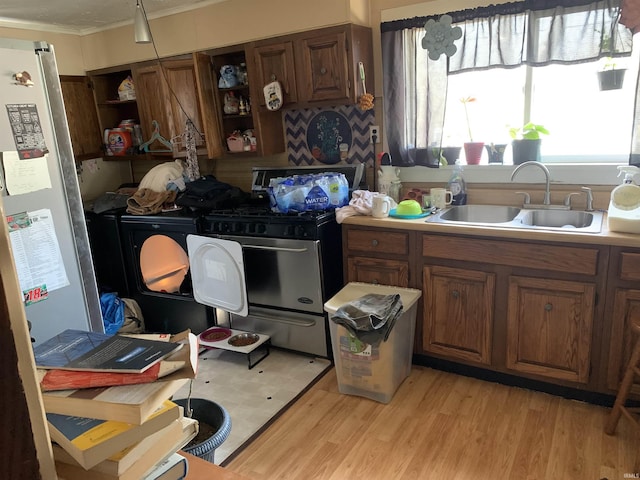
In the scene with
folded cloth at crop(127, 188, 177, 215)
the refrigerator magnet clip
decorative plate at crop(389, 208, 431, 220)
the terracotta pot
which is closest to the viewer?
the refrigerator magnet clip

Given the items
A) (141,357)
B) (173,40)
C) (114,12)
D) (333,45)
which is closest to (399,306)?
(333,45)

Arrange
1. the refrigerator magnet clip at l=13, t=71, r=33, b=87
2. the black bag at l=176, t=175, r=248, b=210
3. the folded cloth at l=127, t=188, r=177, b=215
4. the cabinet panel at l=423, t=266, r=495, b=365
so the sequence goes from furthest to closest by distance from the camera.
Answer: the folded cloth at l=127, t=188, r=177, b=215
the black bag at l=176, t=175, r=248, b=210
the cabinet panel at l=423, t=266, r=495, b=365
the refrigerator magnet clip at l=13, t=71, r=33, b=87

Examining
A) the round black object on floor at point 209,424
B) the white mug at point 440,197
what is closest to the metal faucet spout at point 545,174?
the white mug at point 440,197

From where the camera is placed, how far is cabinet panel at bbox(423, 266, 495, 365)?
8.44ft

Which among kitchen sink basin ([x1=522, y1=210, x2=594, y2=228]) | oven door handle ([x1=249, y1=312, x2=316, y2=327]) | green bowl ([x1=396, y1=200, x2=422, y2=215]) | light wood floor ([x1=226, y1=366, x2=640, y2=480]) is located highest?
green bowl ([x1=396, y1=200, x2=422, y2=215])

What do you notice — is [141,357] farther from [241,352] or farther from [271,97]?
[271,97]

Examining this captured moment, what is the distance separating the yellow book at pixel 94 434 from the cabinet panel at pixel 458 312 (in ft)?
6.79

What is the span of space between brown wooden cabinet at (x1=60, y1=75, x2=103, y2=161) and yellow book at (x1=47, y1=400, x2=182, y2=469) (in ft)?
12.1

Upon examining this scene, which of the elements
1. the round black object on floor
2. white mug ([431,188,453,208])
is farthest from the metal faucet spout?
the round black object on floor

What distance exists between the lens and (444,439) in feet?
7.47

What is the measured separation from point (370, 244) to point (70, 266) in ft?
5.16

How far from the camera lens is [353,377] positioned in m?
2.61

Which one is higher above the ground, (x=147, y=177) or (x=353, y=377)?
(x=147, y=177)

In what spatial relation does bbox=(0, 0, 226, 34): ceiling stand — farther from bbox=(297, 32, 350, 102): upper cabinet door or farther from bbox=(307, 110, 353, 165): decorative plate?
bbox=(307, 110, 353, 165): decorative plate
